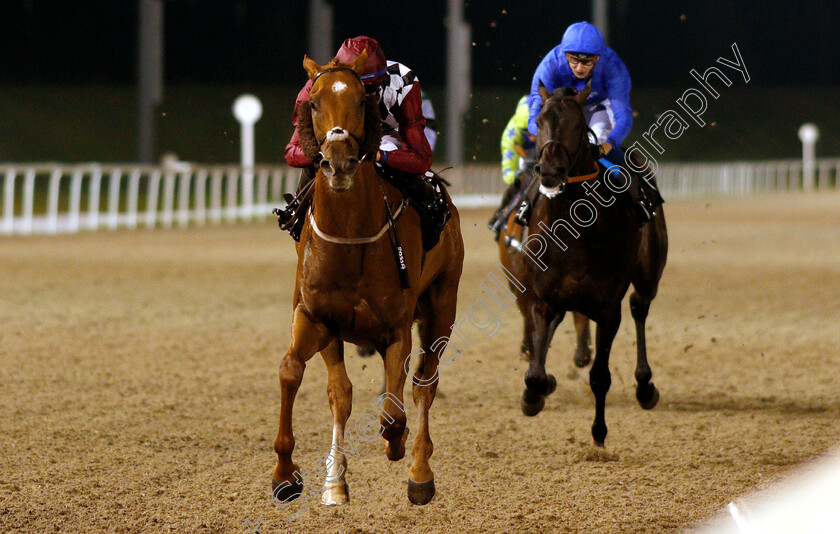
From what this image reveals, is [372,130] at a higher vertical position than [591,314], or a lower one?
higher

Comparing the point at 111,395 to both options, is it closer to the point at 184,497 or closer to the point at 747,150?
the point at 184,497

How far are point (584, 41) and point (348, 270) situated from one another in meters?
2.27

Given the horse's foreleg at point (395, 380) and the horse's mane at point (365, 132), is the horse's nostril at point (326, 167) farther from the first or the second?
the horse's foreleg at point (395, 380)

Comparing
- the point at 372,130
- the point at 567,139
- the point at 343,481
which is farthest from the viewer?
the point at 567,139

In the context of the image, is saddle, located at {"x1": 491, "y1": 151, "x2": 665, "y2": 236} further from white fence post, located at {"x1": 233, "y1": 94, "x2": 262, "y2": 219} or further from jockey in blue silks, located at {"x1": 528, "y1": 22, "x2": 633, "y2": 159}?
white fence post, located at {"x1": 233, "y1": 94, "x2": 262, "y2": 219}

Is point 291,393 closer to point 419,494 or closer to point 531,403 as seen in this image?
point 419,494

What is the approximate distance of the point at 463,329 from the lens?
33.2ft

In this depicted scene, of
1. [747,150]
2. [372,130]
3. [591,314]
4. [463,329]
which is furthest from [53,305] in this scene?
[747,150]

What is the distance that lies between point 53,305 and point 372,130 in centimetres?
799

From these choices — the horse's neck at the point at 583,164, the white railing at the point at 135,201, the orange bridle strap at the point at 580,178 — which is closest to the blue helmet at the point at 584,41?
the horse's neck at the point at 583,164

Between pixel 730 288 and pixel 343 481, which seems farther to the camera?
pixel 730 288

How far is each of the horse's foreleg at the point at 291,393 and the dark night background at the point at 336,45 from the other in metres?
28.8

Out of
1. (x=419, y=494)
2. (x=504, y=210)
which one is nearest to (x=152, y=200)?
(x=504, y=210)

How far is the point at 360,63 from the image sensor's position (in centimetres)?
425
